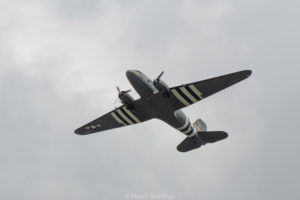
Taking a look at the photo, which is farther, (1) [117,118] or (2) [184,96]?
(1) [117,118]

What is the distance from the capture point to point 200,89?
40844 mm

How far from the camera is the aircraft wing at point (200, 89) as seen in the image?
3931 cm

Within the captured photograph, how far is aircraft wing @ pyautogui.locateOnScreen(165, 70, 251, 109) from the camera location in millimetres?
39312

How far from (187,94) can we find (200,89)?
125 cm

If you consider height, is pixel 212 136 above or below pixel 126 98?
below

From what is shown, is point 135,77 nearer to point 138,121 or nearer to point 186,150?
point 138,121

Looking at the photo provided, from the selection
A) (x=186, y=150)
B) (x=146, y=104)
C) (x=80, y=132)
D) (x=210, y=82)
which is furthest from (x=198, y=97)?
(x=80, y=132)

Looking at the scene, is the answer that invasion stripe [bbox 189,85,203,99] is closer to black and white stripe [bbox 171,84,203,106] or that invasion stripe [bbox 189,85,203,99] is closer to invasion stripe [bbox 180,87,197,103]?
black and white stripe [bbox 171,84,203,106]

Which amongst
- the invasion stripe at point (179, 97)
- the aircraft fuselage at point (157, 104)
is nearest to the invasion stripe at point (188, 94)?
the invasion stripe at point (179, 97)

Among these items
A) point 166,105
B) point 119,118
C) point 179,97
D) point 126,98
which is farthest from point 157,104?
point 119,118

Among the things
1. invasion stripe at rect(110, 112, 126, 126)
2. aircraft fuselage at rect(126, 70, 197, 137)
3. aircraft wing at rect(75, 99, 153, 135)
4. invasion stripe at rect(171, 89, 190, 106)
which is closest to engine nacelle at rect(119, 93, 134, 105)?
aircraft wing at rect(75, 99, 153, 135)

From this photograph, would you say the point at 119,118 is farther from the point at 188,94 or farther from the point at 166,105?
the point at 188,94

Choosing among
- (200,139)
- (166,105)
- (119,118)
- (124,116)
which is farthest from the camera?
(200,139)

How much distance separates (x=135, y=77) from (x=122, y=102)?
412 centimetres
